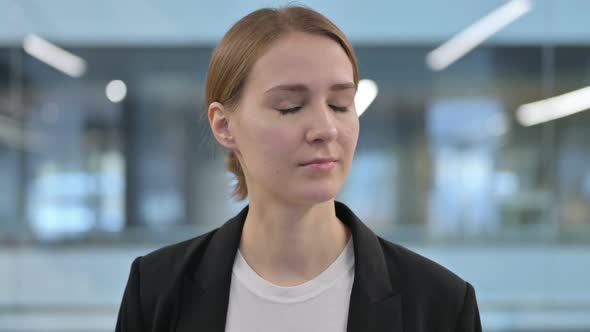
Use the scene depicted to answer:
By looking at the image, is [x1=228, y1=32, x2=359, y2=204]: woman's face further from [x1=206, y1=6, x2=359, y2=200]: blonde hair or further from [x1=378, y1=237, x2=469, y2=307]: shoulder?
[x1=378, y1=237, x2=469, y2=307]: shoulder

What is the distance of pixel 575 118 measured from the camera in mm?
3654

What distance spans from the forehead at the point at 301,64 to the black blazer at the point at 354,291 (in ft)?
1.03

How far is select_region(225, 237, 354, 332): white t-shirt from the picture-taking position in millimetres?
1126

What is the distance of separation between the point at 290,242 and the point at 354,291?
0.52 ft

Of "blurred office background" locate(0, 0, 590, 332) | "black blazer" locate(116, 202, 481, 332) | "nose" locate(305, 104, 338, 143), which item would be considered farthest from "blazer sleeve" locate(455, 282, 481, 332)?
"blurred office background" locate(0, 0, 590, 332)

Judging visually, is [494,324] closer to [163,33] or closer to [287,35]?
[163,33]

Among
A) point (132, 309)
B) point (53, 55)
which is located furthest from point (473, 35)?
point (132, 309)

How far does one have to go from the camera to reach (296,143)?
110 centimetres

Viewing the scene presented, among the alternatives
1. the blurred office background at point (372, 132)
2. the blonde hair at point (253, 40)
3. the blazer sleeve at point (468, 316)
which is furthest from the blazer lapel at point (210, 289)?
the blurred office background at point (372, 132)

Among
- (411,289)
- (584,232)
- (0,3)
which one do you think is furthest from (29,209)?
(584,232)

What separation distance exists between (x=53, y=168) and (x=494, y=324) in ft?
9.10

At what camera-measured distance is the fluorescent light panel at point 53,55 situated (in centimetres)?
360

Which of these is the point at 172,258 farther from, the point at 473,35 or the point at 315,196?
the point at 473,35

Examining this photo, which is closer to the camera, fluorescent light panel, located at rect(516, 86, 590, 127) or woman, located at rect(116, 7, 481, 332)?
woman, located at rect(116, 7, 481, 332)
